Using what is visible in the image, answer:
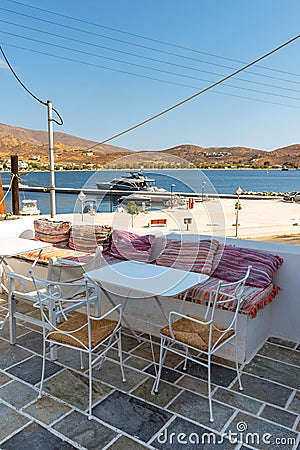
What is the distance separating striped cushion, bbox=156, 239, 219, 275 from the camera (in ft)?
9.41

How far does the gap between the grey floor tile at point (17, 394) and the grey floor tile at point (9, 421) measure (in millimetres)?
55

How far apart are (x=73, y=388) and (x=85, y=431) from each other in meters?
0.39

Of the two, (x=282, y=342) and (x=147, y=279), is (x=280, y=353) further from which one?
(x=147, y=279)

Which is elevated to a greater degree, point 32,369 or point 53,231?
point 53,231

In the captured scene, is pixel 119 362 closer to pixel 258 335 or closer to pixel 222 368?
pixel 222 368

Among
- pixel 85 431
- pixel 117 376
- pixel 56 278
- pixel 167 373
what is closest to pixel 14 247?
pixel 56 278

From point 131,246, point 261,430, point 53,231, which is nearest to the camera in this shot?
point 261,430

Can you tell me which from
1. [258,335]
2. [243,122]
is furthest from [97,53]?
[243,122]

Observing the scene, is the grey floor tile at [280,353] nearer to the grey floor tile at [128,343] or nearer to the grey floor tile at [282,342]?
the grey floor tile at [282,342]

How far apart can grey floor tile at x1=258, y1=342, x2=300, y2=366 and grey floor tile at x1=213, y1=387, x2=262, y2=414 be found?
0.53 metres

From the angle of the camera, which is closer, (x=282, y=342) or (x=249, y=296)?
(x=249, y=296)

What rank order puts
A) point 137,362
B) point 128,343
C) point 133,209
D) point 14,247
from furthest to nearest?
1. point 133,209
2. point 14,247
3. point 128,343
4. point 137,362

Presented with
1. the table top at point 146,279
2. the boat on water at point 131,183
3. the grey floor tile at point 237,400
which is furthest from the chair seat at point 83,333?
the boat on water at point 131,183

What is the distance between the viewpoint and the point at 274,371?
2307 millimetres
